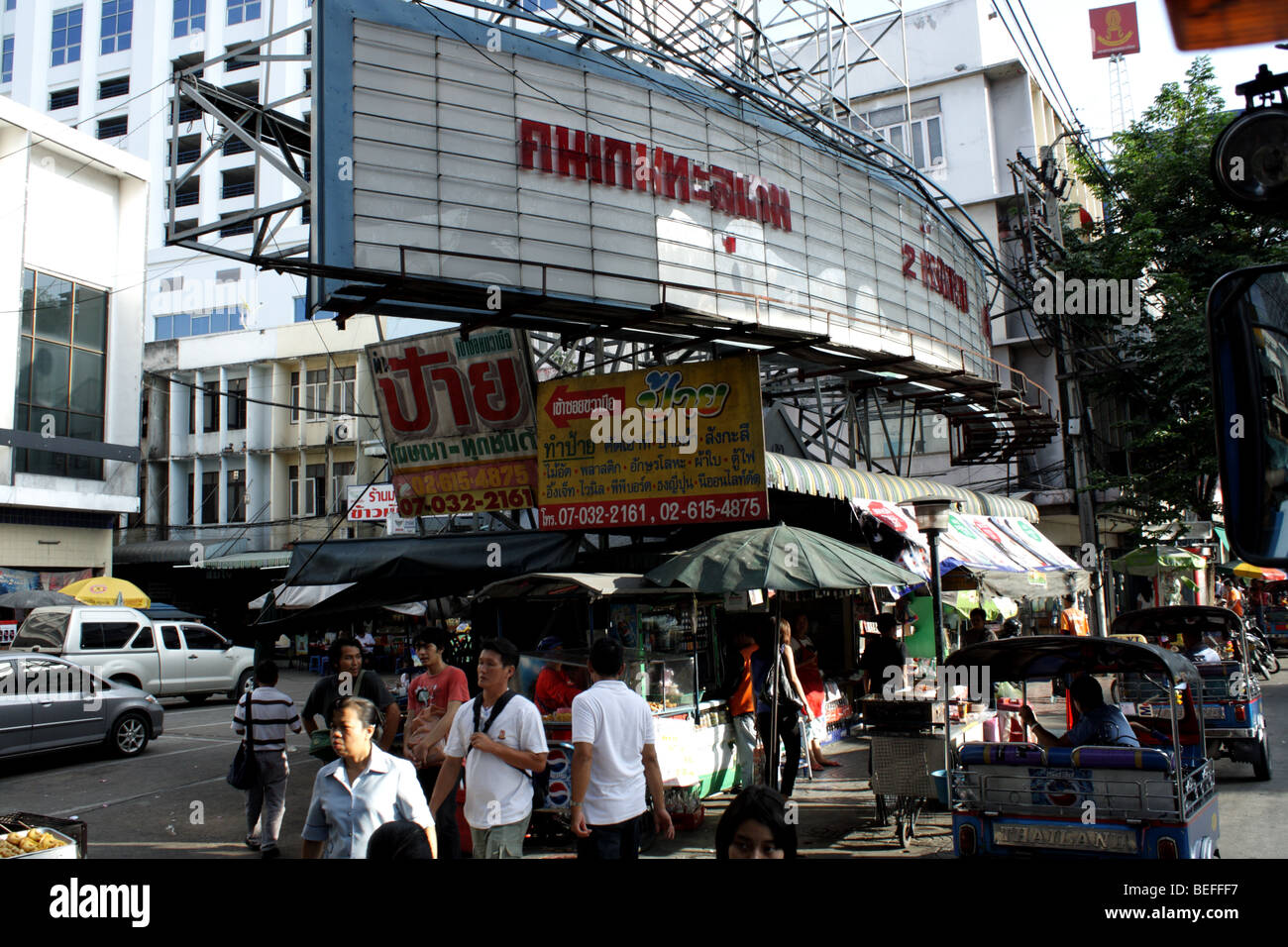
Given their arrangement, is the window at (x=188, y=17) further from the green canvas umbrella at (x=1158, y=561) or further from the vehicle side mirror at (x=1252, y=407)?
the vehicle side mirror at (x=1252, y=407)

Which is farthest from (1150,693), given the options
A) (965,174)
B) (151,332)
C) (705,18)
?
(151,332)

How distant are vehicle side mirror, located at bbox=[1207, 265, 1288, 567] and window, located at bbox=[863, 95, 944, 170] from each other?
25.6 meters

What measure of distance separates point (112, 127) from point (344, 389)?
22.8 m

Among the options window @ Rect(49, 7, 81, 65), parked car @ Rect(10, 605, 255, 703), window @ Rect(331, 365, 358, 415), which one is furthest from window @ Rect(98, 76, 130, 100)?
parked car @ Rect(10, 605, 255, 703)

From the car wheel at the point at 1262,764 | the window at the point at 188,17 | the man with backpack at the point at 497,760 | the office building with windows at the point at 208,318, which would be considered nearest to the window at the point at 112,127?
the office building with windows at the point at 208,318

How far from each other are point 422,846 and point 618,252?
9387mm

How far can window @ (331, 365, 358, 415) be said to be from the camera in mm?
33344

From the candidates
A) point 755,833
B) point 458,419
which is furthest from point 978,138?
point 755,833

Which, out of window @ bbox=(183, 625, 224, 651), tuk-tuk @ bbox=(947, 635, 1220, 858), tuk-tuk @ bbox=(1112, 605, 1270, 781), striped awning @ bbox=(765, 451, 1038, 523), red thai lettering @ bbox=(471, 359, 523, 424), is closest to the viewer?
tuk-tuk @ bbox=(947, 635, 1220, 858)

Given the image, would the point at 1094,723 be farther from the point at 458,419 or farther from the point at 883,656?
the point at 458,419

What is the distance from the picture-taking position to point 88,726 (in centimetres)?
1317

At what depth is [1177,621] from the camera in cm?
1248

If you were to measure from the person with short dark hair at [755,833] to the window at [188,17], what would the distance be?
50.5 m

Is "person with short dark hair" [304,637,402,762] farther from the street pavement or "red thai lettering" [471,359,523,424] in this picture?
"red thai lettering" [471,359,523,424]
